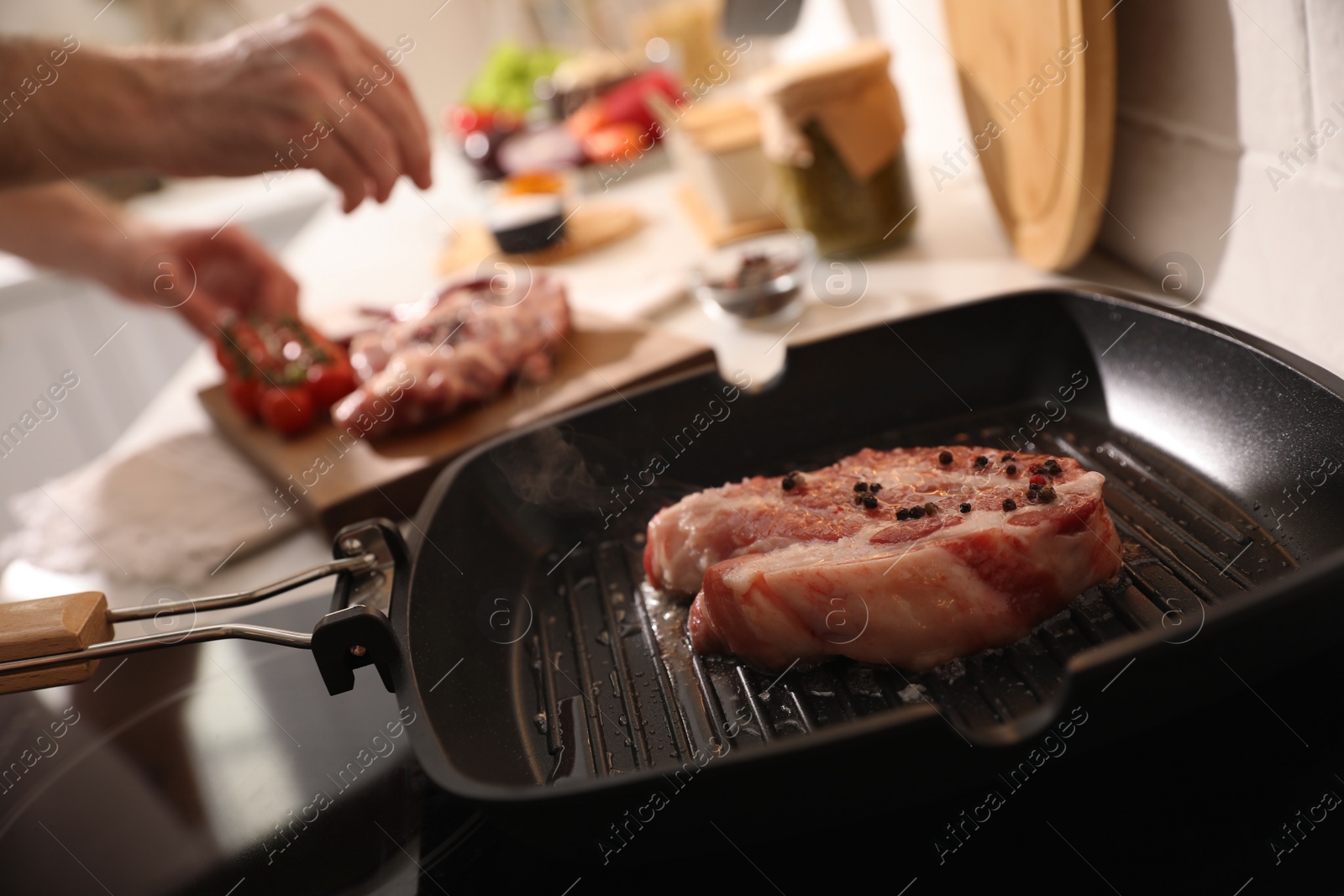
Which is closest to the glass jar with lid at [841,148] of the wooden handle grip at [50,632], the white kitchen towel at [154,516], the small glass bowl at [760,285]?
the small glass bowl at [760,285]

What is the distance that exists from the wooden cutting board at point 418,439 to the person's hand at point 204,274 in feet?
1.47

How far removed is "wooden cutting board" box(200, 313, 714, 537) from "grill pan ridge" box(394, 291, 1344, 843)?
36cm

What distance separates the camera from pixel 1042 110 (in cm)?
162

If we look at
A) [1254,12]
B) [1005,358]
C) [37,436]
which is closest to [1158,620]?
[1005,358]

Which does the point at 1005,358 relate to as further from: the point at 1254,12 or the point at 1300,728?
the point at 1300,728

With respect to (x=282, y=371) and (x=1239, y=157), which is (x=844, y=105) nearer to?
(x=1239, y=157)

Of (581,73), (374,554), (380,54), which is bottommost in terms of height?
(581,73)

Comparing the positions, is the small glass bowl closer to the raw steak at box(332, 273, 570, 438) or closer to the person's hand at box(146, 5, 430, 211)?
the raw steak at box(332, 273, 570, 438)

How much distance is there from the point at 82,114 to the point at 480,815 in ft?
4.36

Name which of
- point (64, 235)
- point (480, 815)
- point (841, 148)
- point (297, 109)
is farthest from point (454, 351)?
point (64, 235)

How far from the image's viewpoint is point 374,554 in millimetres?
1120

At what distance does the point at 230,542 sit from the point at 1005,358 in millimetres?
1284

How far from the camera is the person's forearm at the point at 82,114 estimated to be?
150 centimetres

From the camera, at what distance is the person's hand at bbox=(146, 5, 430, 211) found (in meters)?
1.37
